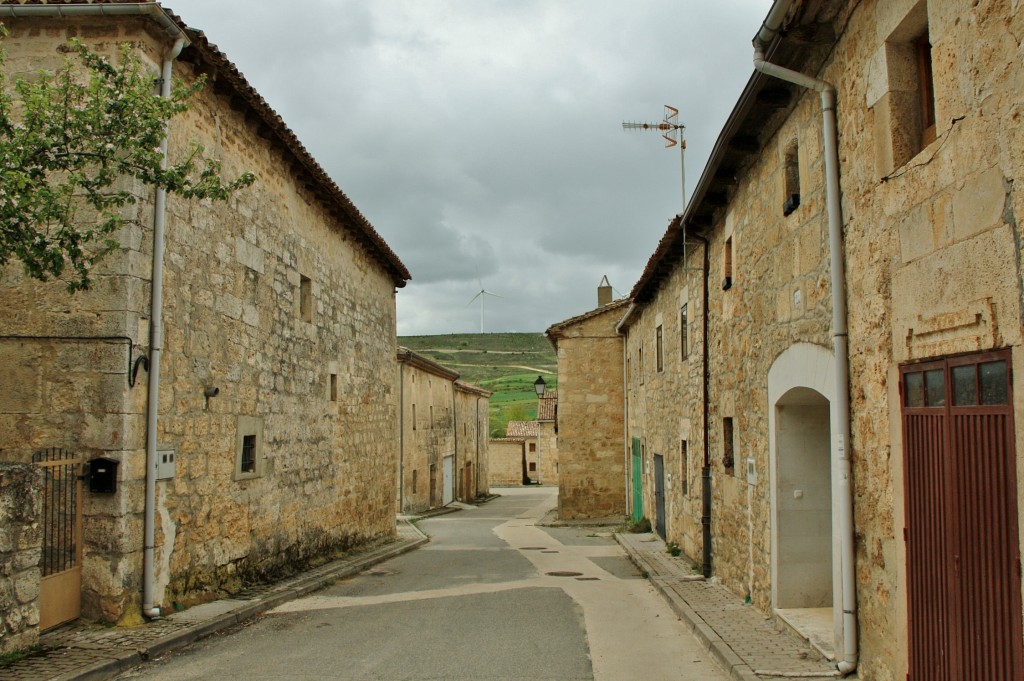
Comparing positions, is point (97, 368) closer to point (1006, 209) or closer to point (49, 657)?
point (49, 657)

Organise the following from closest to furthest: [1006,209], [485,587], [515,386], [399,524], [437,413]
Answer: [1006,209] → [485,587] → [399,524] → [437,413] → [515,386]

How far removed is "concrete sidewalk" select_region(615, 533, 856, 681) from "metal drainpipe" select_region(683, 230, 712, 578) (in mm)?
378

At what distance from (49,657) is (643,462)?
47.3 ft

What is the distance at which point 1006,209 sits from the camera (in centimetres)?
388

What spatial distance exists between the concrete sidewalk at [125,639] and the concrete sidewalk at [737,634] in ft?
15.1

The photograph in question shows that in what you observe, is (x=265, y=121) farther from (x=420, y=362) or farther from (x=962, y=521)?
(x=420, y=362)

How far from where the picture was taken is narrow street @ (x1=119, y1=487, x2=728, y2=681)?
6.61m

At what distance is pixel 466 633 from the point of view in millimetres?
8055

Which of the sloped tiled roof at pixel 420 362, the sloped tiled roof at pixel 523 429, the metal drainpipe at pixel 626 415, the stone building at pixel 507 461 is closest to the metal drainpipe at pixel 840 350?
the sloped tiled roof at pixel 420 362

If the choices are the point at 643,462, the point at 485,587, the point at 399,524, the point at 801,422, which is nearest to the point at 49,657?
the point at 485,587

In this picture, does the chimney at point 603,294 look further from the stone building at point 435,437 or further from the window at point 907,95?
the window at point 907,95

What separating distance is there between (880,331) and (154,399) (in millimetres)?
6251

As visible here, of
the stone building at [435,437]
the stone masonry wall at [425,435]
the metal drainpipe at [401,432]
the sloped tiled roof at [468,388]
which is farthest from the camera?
the sloped tiled roof at [468,388]

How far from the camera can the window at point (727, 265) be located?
32.4 ft
